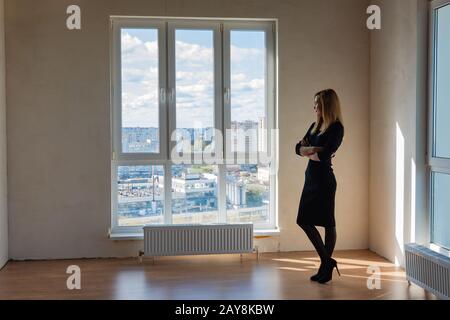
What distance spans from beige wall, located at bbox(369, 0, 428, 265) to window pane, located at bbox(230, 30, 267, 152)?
1.20m

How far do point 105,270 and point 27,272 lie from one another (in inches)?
27.8

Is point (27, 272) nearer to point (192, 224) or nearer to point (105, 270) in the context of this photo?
point (105, 270)

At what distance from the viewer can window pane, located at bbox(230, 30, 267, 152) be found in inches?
234

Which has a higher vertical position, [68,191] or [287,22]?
[287,22]

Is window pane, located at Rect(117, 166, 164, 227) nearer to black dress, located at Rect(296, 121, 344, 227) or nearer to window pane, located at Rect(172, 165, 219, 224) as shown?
window pane, located at Rect(172, 165, 219, 224)

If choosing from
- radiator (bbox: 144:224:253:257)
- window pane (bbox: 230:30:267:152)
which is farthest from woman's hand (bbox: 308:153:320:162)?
window pane (bbox: 230:30:267:152)

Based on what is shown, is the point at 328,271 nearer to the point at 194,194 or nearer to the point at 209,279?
the point at 209,279

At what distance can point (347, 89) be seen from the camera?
600 cm

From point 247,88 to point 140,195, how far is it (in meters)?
1.60

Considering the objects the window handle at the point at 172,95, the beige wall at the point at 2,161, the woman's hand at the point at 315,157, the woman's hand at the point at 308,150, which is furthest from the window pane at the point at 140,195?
the woman's hand at the point at 315,157

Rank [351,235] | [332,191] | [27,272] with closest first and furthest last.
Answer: [332,191] → [27,272] → [351,235]

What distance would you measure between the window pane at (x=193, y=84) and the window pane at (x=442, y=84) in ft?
7.42

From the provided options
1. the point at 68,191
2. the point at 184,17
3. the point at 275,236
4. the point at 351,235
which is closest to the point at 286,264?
the point at 275,236

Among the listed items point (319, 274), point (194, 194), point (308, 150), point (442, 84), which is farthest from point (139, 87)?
point (442, 84)
